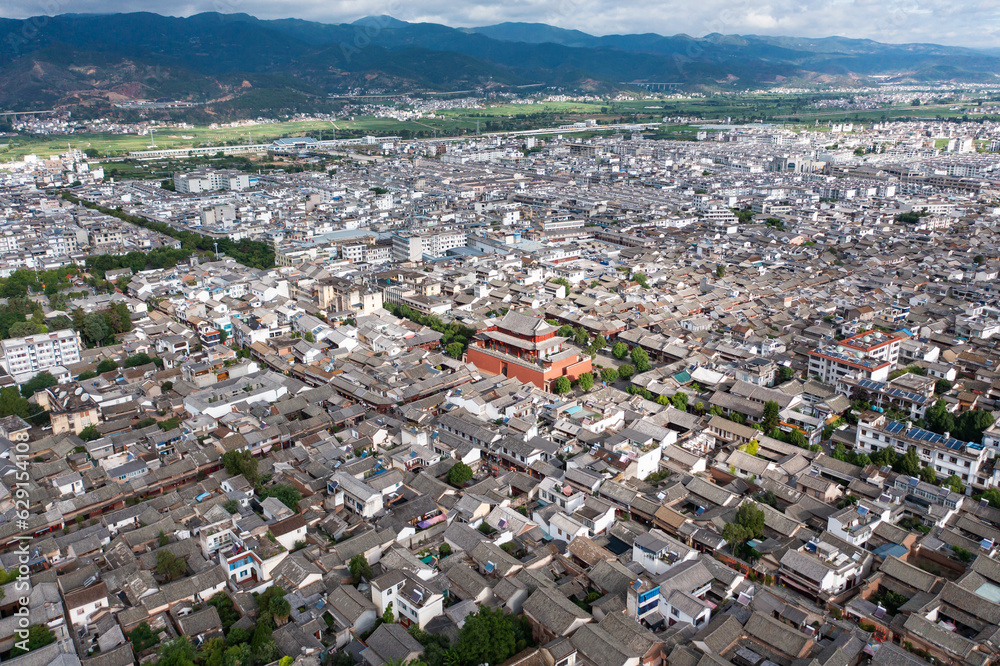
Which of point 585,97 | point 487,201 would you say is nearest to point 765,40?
point 585,97

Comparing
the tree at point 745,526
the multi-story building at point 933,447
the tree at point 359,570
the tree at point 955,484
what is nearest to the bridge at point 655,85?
the multi-story building at point 933,447

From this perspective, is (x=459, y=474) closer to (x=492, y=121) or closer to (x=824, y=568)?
(x=824, y=568)

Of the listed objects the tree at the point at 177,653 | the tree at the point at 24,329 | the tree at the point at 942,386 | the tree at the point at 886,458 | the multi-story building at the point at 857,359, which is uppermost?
the multi-story building at the point at 857,359

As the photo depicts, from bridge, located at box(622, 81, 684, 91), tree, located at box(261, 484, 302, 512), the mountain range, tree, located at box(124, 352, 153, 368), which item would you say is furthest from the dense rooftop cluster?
bridge, located at box(622, 81, 684, 91)

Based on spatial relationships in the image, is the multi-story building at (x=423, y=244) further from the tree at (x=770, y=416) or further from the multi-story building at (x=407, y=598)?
the multi-story building at (x=407, y=598)

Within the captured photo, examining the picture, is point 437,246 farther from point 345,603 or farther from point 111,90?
point 111,90

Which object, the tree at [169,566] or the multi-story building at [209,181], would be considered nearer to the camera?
the tree at [169,566]

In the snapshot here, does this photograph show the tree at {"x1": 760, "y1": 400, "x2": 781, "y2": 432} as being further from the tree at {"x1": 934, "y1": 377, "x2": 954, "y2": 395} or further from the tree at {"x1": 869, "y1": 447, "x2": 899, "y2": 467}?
the tree at {"x1": 934, "y1": 377, "x2": 954, "y2": 395}
